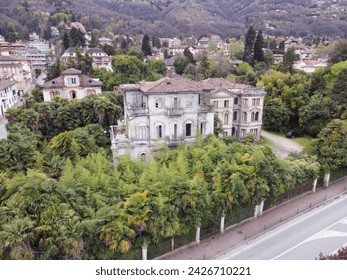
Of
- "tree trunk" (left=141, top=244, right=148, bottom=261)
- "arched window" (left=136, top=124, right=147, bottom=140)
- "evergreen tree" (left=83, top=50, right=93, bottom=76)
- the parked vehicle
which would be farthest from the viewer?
"evergreen tree" (left=83, top=50, right=93, bottom=76)

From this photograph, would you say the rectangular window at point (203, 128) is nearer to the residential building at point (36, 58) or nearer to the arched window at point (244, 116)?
the arched window at point (244, 116)

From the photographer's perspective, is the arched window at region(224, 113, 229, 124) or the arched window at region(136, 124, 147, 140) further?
the arched window at region(224, 113, 229, 124)

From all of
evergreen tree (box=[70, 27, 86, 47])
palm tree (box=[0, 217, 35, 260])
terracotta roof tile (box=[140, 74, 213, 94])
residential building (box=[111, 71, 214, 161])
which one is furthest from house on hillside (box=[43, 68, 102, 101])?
evergreen tree (box=[70, 27, 86, 47])

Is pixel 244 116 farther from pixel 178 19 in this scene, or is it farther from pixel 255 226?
pixel 178 19

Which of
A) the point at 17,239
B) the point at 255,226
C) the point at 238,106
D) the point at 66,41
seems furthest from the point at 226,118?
the point at 66,41

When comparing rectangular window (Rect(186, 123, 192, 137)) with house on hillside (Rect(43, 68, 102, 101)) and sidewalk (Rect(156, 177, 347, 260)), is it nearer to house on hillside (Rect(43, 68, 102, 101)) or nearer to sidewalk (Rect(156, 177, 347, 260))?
sidewalk (Rect(156, 177, 347, 260))

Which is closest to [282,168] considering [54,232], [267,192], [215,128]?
[267,192]

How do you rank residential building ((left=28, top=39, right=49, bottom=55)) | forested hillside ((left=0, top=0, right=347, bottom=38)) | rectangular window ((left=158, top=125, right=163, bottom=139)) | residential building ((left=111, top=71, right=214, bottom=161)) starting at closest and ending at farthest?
residential building ((left=111, top=71, right=214, bottom=161)) → rectangular window ((left=158, top=125, right=163, bottom=139)) → residential building ((left=28, top=39, right=49, bottom=55)) → forested hillside ((left=0, top=0, right=347, bottom=38))
